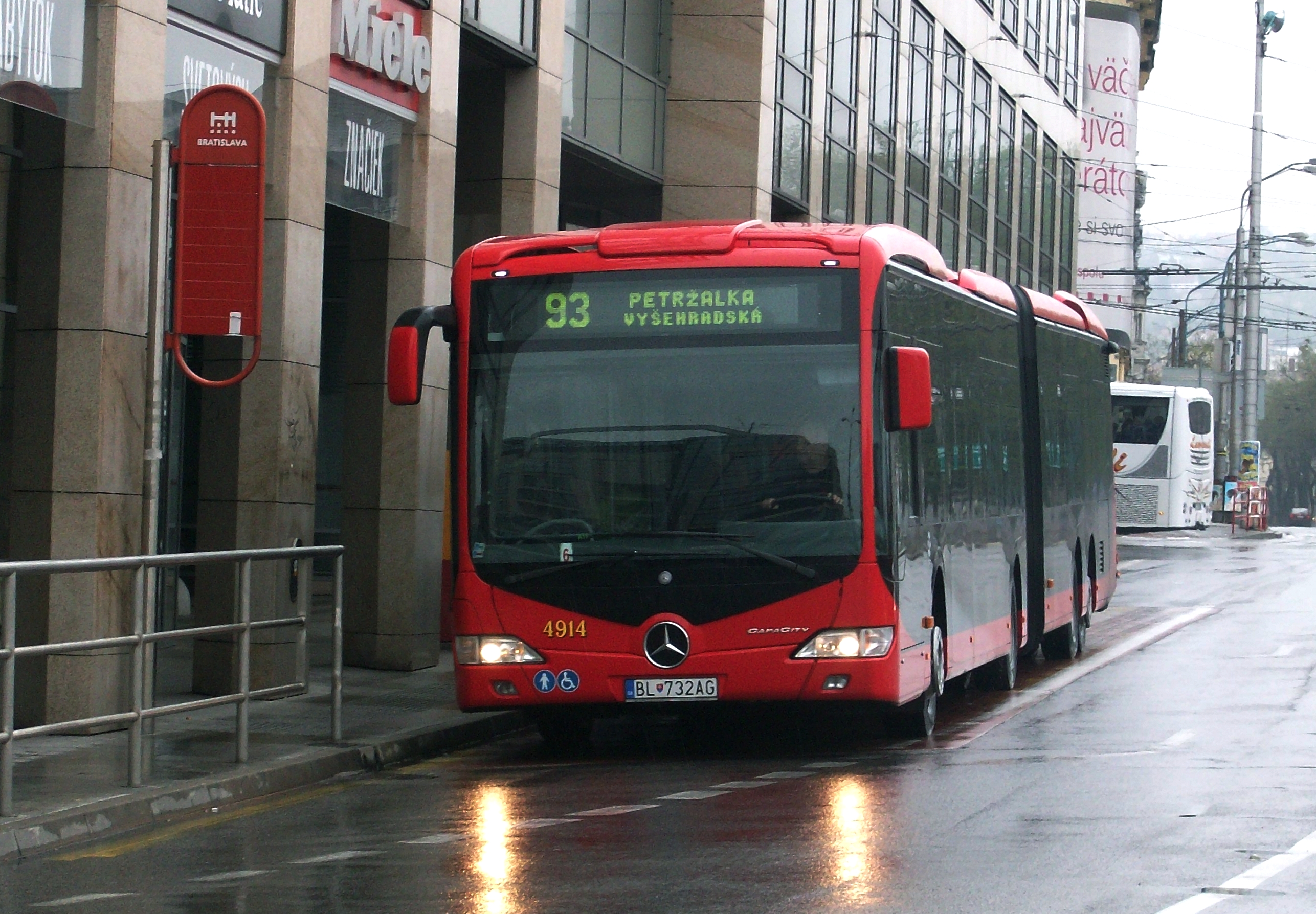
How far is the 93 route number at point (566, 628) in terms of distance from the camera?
1180cm

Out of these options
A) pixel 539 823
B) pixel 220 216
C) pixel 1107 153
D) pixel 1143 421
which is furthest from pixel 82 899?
pixel 1107 153

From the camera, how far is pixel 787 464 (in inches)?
460

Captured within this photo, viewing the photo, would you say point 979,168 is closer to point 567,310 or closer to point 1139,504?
point 1139,504

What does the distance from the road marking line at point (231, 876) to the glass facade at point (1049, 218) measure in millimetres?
41407

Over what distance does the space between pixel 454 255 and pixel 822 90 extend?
9.74 meters

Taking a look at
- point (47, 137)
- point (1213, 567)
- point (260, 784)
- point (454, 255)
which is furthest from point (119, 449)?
point (1213, 567)

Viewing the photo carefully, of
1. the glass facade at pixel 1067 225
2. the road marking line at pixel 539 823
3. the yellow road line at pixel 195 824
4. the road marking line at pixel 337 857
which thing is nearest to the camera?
the road marking line at pixel 337 857

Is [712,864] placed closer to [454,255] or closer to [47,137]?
[47,137]

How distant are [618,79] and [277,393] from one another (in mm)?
8874

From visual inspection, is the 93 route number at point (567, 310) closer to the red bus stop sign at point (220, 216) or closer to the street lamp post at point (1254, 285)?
the red bus stop sign at point (220, 216)

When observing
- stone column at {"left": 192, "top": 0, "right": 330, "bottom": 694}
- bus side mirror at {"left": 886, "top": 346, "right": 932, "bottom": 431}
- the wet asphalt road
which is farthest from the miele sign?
bus side mirror at {"left": 886, "top": 346, "right": 932, "bottom": 431}

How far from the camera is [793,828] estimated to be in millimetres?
8992

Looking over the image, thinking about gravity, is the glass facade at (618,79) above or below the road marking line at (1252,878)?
above

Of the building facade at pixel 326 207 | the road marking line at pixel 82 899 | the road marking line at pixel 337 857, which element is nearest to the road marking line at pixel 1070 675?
the building facade at pixel 326 207
